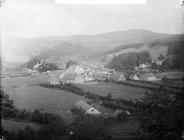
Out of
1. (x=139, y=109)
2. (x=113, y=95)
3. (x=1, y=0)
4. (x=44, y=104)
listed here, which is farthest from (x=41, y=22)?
(x=139, y=109)

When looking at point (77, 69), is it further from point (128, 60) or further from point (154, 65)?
point (154, 65)

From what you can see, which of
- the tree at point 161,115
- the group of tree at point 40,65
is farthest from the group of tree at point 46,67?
the tree at point 161,115

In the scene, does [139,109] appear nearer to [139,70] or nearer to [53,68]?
[139,70]

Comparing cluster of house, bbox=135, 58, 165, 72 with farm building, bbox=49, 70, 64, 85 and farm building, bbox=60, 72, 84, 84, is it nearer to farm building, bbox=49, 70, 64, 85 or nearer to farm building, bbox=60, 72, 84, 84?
farm building, bbox=60, 72, 84, 84

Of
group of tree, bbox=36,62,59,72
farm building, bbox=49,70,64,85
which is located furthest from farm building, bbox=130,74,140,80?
group of tree, bbox=36,62,59,72

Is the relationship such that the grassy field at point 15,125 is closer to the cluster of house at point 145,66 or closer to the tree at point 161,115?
the tree at point 161,115

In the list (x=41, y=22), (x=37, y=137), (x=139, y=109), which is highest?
(x=41, y=22)
